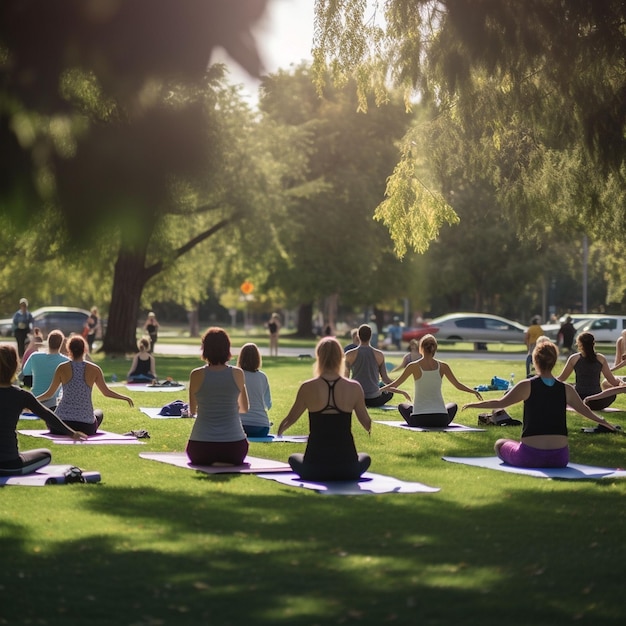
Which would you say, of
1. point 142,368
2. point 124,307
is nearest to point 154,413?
point 142,368

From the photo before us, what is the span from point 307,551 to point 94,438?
733 cm

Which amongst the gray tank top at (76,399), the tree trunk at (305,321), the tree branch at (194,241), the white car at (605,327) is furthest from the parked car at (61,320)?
the gray tank top at (76,399)

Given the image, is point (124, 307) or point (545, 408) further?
point (124, 307)

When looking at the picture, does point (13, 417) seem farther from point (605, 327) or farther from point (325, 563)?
point (605, 327)

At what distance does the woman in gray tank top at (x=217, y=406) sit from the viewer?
39.7ft

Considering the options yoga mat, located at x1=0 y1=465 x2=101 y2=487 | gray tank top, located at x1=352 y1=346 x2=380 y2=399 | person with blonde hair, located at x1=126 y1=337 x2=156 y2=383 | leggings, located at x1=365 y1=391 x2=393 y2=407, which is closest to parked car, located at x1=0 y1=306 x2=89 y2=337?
person with blonde hair, located at x1=126 y1=337 x2=156 y2=383

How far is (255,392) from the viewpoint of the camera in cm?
1493

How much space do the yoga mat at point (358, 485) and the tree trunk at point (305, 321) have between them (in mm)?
57920

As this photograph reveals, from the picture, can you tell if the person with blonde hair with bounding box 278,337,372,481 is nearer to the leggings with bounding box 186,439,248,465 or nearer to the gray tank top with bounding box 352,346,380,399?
the leggings with bounding box 186,439,248,465

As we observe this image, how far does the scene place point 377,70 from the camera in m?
16.4

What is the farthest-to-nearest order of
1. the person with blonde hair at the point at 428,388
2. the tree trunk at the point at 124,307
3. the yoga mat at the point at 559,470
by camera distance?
the tree trunk at the point at 124,307
the person with blonde hair at the point at 428,388
the yoga mat at the point at 559,470

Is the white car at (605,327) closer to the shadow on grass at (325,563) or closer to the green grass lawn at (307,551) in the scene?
the green grass lawn at (307,551)

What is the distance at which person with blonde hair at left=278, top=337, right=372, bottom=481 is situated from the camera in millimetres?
10992

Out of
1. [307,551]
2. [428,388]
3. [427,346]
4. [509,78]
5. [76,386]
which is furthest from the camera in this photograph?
[428,388]
